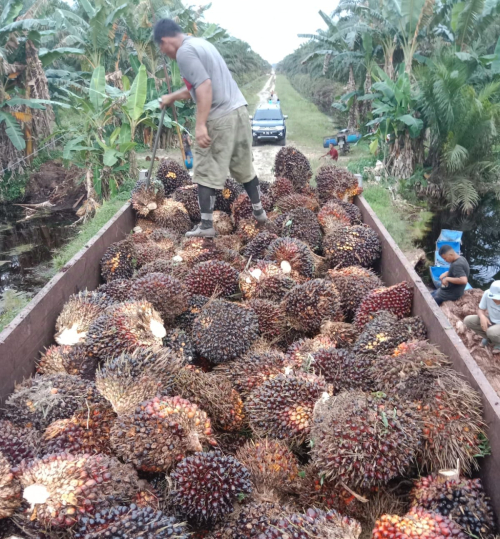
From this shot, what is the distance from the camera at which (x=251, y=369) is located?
2.50m

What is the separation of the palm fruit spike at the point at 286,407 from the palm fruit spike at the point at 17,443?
3.16ft

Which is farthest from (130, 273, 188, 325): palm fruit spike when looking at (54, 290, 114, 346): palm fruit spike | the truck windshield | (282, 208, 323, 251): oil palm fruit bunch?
the truck windshield

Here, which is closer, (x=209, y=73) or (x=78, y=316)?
(x=78, y=316)

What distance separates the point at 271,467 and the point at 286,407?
0.27 m

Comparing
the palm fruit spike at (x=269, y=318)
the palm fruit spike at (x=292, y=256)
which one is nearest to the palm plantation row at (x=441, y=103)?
the palm fruit spike at (x=292, y=256)

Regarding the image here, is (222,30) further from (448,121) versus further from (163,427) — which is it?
(163,427)

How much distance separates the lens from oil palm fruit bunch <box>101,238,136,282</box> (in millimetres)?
3770

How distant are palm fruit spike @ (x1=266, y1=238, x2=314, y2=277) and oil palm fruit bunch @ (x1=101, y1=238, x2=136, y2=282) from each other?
1.17 m

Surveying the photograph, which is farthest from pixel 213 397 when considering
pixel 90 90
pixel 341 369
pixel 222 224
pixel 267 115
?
pixel 267 115

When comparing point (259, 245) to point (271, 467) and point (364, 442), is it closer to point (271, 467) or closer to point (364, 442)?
point (271, 467)

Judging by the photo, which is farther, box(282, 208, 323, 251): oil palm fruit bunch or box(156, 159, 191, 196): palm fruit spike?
box(156, 159, 191, 196): palm fruit spike

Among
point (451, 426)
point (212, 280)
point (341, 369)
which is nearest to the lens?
point (451, 426)

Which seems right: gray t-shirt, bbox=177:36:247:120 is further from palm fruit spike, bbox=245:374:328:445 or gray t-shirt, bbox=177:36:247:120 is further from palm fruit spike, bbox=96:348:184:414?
palm fruit spike, bbox=245:374:328:445

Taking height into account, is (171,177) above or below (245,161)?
below
